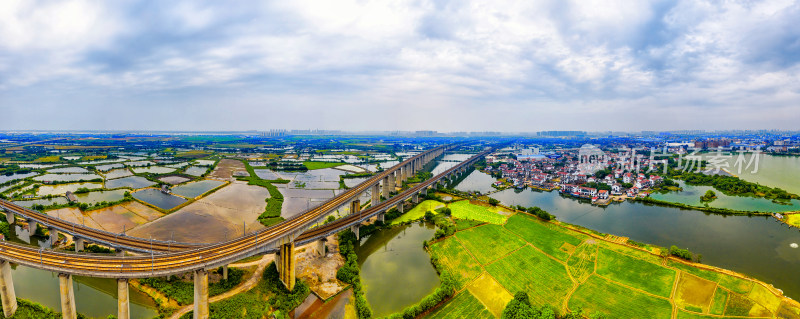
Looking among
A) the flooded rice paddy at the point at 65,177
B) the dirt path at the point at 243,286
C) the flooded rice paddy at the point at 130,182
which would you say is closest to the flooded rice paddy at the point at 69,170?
the flooded rice paddy at the point at 65,177

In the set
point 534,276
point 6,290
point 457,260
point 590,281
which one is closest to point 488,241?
point 457,260

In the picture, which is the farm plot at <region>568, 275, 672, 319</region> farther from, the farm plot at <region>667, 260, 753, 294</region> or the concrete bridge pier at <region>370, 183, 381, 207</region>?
the concrete bridge pier at <region>370, 183, 381, 207</region>

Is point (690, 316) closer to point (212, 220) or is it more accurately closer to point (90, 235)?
point (212, 220)

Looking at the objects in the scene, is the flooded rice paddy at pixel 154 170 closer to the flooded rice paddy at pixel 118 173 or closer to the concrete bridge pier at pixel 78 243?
the flooded rice paddy at pixel 118 173

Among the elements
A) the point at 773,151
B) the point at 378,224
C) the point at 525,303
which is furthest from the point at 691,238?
the point at 773,151

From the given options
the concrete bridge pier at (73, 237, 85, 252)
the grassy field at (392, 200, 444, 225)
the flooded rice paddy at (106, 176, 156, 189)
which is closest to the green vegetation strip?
the grassy field at (392, 200, 444, 225)
